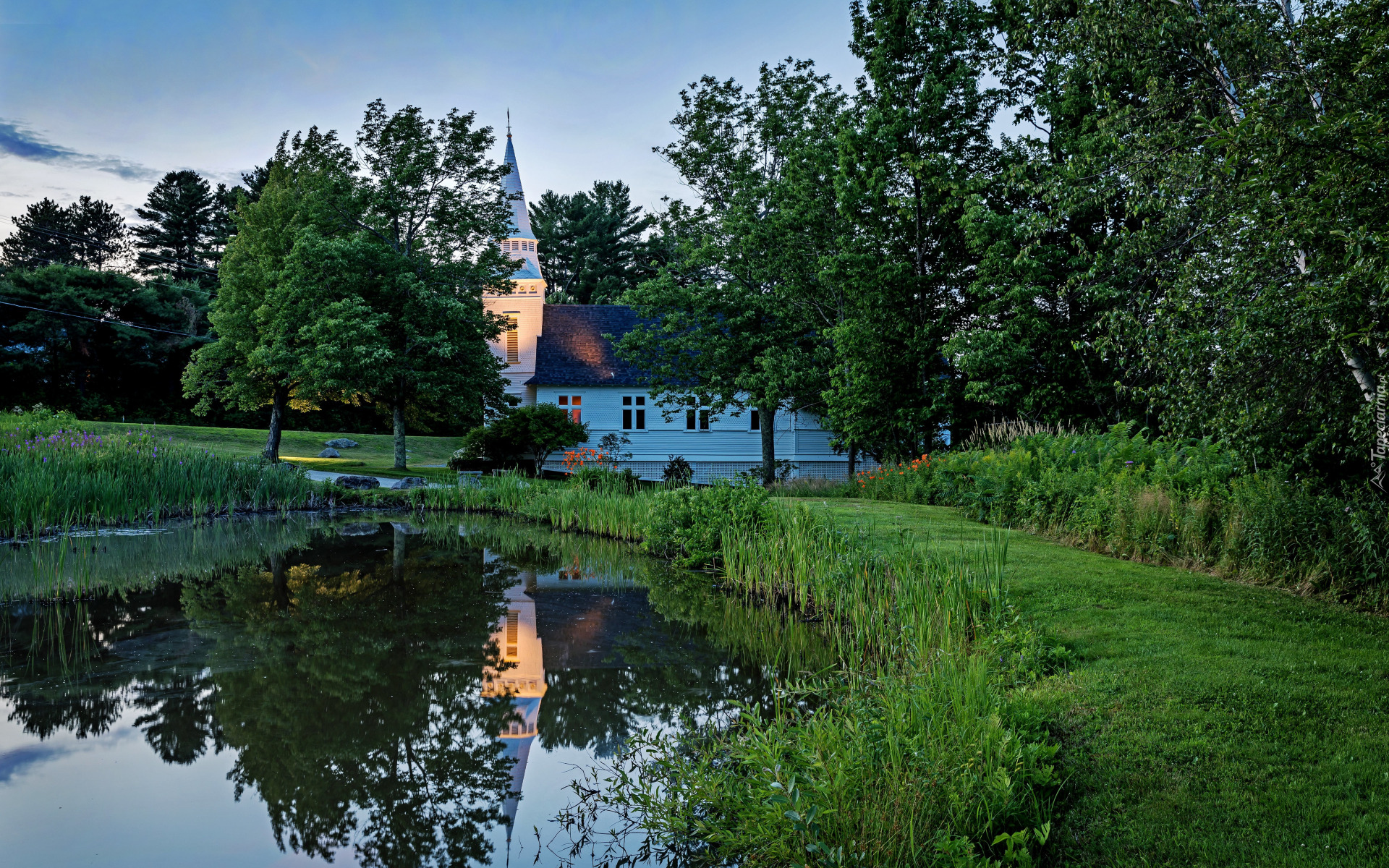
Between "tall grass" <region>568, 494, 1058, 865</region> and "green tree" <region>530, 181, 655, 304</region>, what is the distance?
42.6 m

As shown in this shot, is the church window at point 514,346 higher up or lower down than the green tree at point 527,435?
higher up

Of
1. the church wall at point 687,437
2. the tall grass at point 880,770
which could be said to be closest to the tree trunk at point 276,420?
the church wall at point 687,437

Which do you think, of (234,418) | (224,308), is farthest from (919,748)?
(234,418)

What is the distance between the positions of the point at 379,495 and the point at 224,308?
487 inches

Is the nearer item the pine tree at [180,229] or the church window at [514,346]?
the church window at [514,346]

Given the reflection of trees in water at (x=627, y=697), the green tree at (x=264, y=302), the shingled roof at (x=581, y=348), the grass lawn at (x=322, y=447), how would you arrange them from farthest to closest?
1. the shingled roof at (x=581, y=348)
2. the grass lawn at (x=322, y=447)
3. the green tree at (x=264, y=302)
4. the reflection of trees in water at (x=627, y=697)

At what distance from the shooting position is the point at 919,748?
3.51 m

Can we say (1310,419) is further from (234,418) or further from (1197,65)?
(234,418)

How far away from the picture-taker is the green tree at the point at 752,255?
1945 cm

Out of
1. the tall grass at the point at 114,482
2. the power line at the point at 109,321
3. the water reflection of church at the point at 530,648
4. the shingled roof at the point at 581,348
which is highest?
the power line at the point at 109,321

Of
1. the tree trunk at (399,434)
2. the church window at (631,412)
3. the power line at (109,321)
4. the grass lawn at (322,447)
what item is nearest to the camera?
the grass lawn at (322,447)

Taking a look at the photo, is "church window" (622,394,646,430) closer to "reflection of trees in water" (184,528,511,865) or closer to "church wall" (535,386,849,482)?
"church wall" (535,386,849,482)

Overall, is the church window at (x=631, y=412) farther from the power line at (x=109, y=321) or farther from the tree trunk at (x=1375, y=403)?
the tree trunk at (x=1375, y=403)

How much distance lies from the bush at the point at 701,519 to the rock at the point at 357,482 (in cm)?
968
